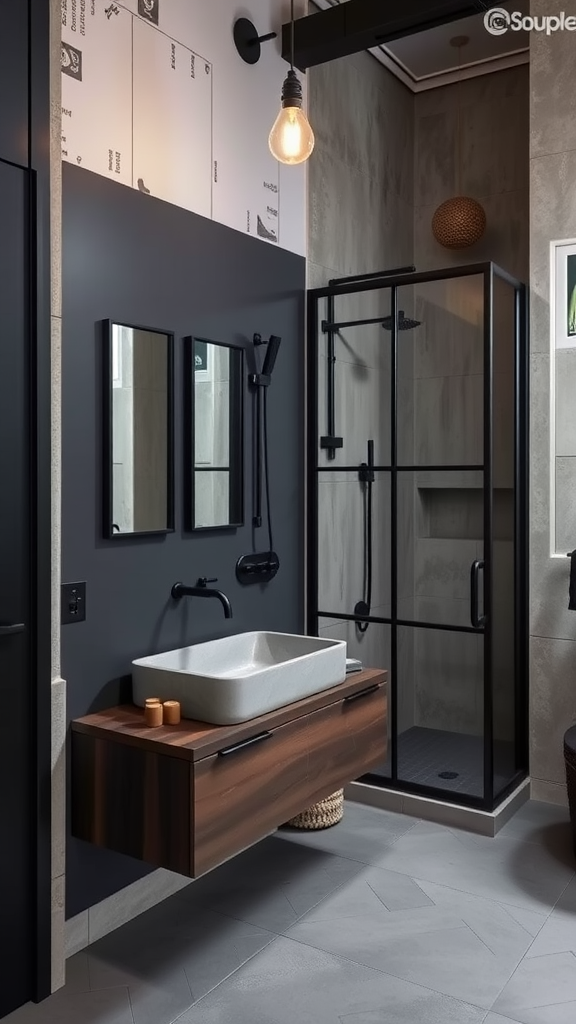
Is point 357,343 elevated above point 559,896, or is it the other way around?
point 357,343

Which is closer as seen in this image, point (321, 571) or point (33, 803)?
point (33, 803)

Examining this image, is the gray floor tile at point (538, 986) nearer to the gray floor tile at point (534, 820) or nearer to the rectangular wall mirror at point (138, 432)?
the gray floor tile at point (534, 820)

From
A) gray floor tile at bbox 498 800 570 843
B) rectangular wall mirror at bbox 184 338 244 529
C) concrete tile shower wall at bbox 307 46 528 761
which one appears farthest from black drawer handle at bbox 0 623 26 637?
gray floor tile at bbox 498 800 570 843

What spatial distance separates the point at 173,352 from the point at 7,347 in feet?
2.44

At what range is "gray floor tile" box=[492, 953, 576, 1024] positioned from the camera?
217 centimetres

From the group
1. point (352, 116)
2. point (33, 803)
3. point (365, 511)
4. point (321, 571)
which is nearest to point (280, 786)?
point (33, 803)

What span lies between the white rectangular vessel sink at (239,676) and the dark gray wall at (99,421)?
81mm

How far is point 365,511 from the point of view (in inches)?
147

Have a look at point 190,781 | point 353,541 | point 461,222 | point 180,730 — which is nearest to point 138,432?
point 180,730

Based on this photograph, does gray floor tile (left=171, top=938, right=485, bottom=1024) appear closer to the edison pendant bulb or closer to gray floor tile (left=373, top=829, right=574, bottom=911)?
gray floor tile (left=373, top=829, right=574, bottom=911)

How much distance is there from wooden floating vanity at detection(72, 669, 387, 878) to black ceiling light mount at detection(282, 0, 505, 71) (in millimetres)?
2497

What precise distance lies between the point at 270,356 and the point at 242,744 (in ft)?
5.06

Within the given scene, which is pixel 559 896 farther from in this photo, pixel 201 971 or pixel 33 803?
pixel 33 803

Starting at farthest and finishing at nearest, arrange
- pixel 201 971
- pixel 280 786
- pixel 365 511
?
1. pixel 365 511
2. pixel 280 786
3. pixel 201 971
